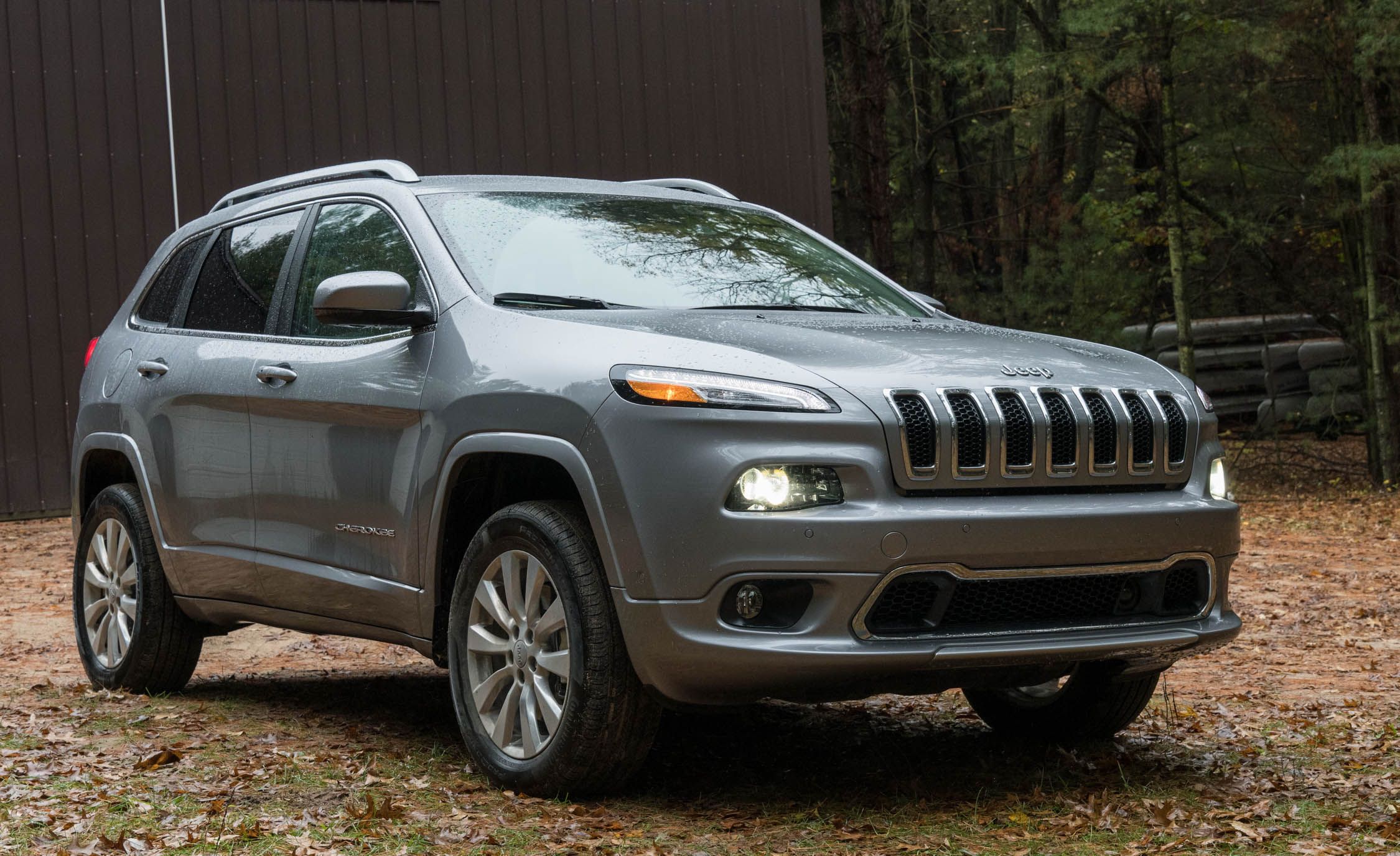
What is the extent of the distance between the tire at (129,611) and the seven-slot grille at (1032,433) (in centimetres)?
346

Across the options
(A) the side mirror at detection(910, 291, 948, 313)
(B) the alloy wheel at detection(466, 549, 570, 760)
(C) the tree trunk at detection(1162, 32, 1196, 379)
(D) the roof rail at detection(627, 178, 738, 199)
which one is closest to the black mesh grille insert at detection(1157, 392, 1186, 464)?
(A) the side mirror at detection(910, 291, 948, 313)

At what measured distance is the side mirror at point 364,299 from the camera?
15.4 feet

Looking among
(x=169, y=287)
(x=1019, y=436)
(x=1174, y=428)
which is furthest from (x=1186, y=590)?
(x=169, y=287)

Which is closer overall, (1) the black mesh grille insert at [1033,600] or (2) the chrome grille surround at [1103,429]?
(1) the black mesh grille insert at [1033,600]

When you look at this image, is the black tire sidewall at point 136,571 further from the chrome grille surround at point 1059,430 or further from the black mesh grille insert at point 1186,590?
the black mesh grille insert at point 1186,590

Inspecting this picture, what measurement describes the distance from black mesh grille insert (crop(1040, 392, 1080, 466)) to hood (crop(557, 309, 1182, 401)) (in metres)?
0.07

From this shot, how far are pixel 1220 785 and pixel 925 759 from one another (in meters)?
0.93

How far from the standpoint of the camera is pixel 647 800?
449cm

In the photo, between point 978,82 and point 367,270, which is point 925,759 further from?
point 978,82

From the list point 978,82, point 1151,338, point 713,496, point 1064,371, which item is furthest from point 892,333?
point 978,82

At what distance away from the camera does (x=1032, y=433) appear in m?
4.13

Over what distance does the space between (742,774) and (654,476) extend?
52.1 inches

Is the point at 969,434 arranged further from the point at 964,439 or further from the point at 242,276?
the point at 242,276

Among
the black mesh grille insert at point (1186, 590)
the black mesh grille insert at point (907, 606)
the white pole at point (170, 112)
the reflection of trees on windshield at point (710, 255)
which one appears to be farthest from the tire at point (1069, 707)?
the white pole at point (170, 112)
